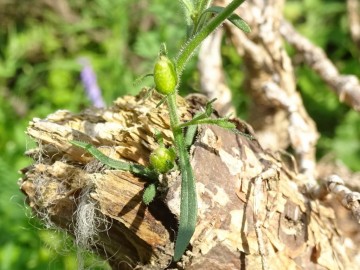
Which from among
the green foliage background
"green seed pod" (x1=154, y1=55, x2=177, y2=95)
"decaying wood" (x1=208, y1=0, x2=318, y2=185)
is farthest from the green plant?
the green foliage background

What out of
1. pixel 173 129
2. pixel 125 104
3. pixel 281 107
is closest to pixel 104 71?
pixel 281 107

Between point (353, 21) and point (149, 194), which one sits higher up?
point (353, 21)

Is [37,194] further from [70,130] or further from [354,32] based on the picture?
[354,32]

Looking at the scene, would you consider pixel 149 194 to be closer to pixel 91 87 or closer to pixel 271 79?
pixel 271 79

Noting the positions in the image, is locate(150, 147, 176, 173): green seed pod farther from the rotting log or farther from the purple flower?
the purple flower

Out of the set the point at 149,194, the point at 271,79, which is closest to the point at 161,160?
the point at 149,194
